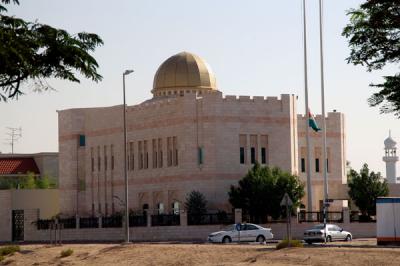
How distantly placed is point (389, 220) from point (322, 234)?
960 cm

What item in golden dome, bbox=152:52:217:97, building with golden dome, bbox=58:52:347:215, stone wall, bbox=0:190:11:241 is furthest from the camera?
golden dome, bbox=152:52:217:97

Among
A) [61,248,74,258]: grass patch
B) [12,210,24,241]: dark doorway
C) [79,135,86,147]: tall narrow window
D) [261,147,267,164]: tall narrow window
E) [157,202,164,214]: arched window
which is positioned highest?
[79,135,86,147]: tall narrow window

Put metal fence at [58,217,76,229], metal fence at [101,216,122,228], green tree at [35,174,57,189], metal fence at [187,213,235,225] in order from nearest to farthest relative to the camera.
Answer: metal fence at [187,213,235,225], metal fence at [101,216,122,228], metal fence at [58,217,76,229], green tree at [35,174,57,189]

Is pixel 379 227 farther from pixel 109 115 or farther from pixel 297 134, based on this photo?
pixel 109 115

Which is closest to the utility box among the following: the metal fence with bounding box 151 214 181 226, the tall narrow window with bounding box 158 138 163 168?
the metal fence with bounding box 151 214 181 226

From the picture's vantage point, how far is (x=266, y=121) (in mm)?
85688

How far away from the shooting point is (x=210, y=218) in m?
78.4

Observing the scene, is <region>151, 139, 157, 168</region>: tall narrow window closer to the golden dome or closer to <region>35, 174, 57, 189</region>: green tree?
the golden dome

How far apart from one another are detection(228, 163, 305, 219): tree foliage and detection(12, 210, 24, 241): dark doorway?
1984cm

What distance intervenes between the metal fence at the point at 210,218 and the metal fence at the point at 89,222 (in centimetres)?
942

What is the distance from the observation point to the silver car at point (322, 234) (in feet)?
207

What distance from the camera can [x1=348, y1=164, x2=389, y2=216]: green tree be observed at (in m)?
84.7

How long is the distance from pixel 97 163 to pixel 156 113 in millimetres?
10356

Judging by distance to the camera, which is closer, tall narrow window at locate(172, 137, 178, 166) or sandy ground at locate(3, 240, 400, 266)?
sandy ground at locate(3, 240, 400, 266)
